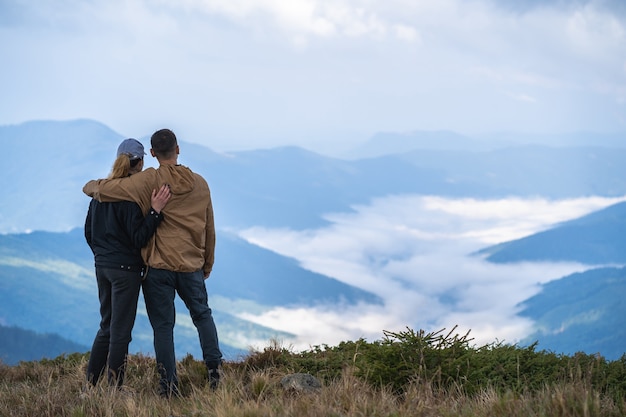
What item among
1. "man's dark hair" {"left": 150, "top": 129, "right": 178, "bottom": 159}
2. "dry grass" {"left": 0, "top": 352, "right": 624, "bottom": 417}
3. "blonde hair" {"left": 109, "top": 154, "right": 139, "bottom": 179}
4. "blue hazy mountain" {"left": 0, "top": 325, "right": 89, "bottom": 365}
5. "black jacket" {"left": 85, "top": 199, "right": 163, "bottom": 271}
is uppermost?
"blue hazy mountain" {"left": 0, "top": 325, "right": 89, "bottom": 365}

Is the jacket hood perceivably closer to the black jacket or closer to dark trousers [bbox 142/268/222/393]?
the black jacket

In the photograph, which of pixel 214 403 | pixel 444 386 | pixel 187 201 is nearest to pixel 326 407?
pixel 214 403

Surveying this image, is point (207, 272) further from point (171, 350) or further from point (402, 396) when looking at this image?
point (402, 396)

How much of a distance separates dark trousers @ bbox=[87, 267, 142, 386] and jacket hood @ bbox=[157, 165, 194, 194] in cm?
93

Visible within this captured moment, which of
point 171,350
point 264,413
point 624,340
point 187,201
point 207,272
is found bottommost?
point 264,413

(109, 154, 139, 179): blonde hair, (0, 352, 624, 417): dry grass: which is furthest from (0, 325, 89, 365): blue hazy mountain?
(109, 154, 139, 179): blonde hair

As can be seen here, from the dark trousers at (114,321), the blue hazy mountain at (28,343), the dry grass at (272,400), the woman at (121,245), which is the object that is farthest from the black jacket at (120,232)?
the blue hazy mountain at (28,343)

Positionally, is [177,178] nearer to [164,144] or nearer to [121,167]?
[164,144]

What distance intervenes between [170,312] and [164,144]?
1643 mm

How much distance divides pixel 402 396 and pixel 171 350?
234cm

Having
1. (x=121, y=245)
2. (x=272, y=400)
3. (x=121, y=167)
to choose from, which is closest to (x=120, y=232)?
(x=121, y=245)

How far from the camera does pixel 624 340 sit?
151375mm

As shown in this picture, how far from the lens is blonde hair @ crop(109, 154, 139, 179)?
800 cm

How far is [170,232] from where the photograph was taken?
→ 25.9 ft
